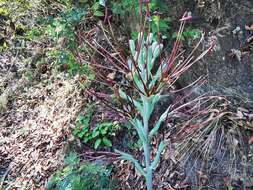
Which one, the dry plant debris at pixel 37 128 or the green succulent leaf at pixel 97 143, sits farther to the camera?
the dry plant debris at pixel 37 128

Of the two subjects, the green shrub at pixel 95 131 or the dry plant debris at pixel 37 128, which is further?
the dry plant debris at pixel 37 128

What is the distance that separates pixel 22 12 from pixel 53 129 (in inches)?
79.0

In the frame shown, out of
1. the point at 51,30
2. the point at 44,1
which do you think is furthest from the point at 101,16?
the point at 44,1

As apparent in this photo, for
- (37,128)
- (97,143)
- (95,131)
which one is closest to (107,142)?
(97,143)

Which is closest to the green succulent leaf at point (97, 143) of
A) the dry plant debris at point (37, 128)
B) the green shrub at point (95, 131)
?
the green shrub at point (95, 131)

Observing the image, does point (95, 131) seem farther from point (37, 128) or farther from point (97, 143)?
point (37, 128)

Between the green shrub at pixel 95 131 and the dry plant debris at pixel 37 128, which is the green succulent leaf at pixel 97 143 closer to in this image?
the green shrub at pixel 95 131

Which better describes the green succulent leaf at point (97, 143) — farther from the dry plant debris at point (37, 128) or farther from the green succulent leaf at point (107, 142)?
the dry plant debris at point (37, 128)

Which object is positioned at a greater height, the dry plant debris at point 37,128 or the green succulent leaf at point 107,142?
the green succulent leaf at point 107,142

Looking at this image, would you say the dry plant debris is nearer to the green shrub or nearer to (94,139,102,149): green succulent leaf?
the green shrub

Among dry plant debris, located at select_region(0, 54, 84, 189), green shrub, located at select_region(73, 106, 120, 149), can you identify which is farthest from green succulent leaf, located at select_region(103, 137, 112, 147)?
dry plant debris, located at select_region(0, 54, 84, 189)

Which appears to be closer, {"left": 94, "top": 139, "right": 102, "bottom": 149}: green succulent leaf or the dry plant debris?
{"left": 94, "top": 139, "right": 102, "bottom": 149}: green succulent leaf

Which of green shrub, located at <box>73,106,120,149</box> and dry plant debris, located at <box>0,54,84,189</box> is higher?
green shrub, located at <box>73,106,120,149</box>

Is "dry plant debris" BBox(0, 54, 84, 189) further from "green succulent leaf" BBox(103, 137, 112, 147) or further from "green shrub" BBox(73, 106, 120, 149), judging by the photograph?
"green succulent leaf" BBox(103, 137, 112, 147)
